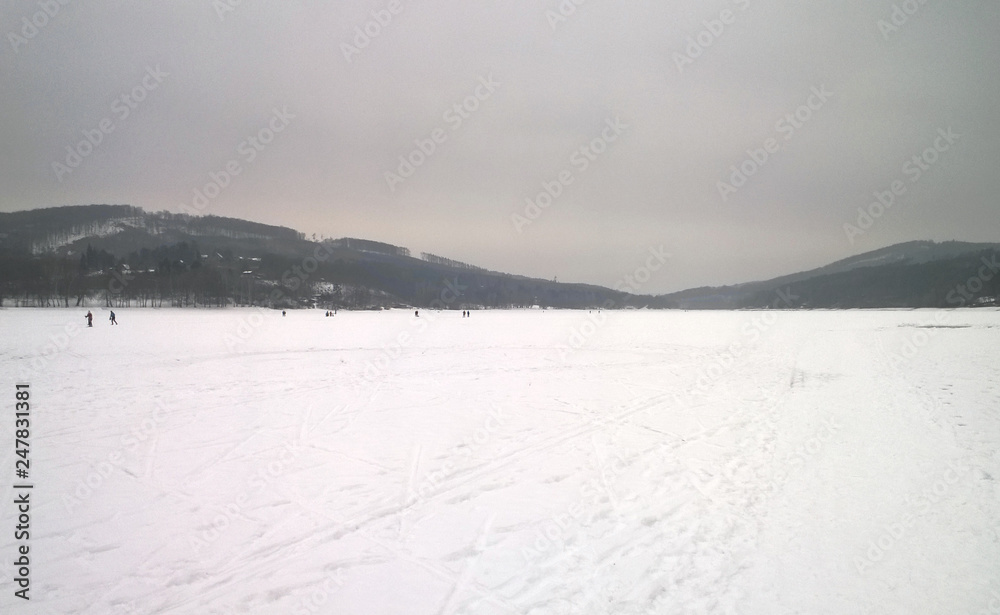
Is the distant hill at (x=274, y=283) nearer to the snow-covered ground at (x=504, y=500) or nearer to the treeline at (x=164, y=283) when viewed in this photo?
the treeline at (x=164, y=283)

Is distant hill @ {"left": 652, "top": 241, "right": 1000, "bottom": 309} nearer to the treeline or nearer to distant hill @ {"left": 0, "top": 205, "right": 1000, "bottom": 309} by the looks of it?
distant hill @ {"left": 0, "top": 205, "right": 1000, "bottom": 309}

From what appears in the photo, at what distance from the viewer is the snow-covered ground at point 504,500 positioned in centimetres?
413

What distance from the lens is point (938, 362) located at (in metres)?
19.0

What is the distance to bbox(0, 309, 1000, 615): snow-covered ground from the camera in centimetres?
413

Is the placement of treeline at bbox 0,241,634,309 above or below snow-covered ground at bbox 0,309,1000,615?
above

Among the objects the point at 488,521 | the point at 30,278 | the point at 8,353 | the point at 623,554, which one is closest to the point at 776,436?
the point at 623,554

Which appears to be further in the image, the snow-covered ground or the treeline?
the treeline

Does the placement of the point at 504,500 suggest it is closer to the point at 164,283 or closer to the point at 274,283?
the point at 164,283

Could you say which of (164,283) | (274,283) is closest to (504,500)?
(164,283)

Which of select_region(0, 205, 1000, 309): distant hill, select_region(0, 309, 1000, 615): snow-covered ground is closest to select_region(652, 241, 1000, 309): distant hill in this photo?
select_region(0, 205, 1000, 309): distant hill

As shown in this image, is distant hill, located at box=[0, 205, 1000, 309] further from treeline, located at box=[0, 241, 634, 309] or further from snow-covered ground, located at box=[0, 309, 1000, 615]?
snow-covered ground, located at box=[0, 309, 1000, 615]

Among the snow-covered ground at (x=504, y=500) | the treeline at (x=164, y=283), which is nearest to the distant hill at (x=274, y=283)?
the treeline at (x=164, y=283)

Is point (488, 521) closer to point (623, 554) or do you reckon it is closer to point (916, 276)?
point (623, 554)

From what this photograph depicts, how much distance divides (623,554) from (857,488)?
13.9 ft
